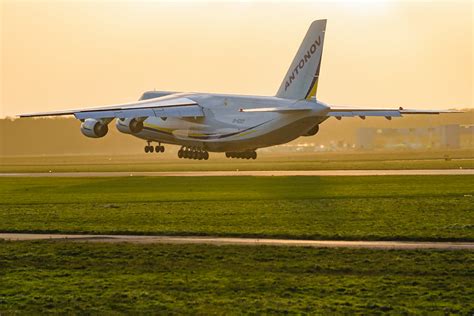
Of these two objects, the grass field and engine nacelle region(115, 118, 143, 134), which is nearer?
engine nacelle region(115, 118, 143, 134)

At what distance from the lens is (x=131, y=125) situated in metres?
80.1

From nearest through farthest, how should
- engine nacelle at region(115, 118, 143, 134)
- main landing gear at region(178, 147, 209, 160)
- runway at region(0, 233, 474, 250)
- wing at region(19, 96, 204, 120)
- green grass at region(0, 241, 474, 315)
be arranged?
green grass at region(0, 241, 474, 315), runway at region(0, 233, 474, 250), wing at region(19, 96, 204, 120), engine nacelle at region(115, 118, 143, 134), main landing gear at region(178, 147, 209, 160)

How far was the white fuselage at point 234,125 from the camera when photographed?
7081 cm

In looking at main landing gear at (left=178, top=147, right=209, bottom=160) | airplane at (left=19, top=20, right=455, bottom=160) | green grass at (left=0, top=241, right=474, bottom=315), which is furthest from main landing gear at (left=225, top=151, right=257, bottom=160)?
green grass at (left=0, top=241, right=474, bottom=315)

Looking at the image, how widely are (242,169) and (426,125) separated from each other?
121637mm

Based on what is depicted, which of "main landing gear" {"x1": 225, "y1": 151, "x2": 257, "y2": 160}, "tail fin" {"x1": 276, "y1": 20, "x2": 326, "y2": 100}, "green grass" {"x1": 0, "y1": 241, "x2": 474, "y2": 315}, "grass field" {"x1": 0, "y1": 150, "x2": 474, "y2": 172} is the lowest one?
"green grass" {"x1": 0, "y1": 241, "x2": 474, "y2": 315}

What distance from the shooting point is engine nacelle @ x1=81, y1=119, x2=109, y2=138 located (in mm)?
73375

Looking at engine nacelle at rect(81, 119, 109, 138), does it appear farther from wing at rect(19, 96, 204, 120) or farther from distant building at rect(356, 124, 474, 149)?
distant building at rect(356, 124, 474, 149)

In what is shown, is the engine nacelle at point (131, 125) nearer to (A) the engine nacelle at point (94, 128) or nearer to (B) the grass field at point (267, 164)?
(B) the grass field at point (267, 164)

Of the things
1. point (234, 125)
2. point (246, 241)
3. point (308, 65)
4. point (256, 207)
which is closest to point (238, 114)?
point (234, 125)

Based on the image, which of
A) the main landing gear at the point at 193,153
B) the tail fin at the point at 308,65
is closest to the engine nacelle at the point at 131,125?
the main landing gear at the point at 193,153

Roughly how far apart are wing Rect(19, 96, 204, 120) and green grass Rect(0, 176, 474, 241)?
23.5 feet

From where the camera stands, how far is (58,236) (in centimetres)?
3272

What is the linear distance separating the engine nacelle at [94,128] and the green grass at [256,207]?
35.6ft
